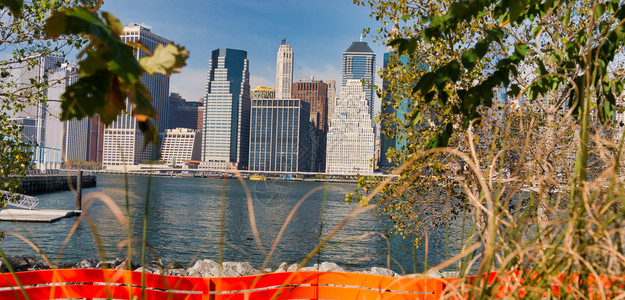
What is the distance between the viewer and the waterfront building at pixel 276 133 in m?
138

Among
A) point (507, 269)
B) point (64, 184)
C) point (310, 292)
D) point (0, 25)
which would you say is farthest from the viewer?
point (64, 184)

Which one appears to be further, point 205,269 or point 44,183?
point 44,183

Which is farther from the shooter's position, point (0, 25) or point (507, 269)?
point (0, 25)

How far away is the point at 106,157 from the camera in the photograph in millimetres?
149125

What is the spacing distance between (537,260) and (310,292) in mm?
3872

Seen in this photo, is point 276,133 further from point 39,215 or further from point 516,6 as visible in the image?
point 516,6

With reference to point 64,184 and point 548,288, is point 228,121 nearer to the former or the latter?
point 64,184

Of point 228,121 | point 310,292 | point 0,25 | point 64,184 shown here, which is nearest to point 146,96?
point 310,292

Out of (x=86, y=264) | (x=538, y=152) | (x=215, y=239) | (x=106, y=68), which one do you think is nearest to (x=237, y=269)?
(x=86, y=264)

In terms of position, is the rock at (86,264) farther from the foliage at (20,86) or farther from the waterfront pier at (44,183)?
the waterfront pier at (44,183)

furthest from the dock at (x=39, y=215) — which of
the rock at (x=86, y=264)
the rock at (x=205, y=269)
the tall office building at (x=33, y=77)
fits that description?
the tall office building at (x=33, y=77)

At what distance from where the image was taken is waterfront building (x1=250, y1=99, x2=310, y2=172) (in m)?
138

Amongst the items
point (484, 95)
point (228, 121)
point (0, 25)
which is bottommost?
point (484, 95)

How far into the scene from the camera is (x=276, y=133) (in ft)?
483
